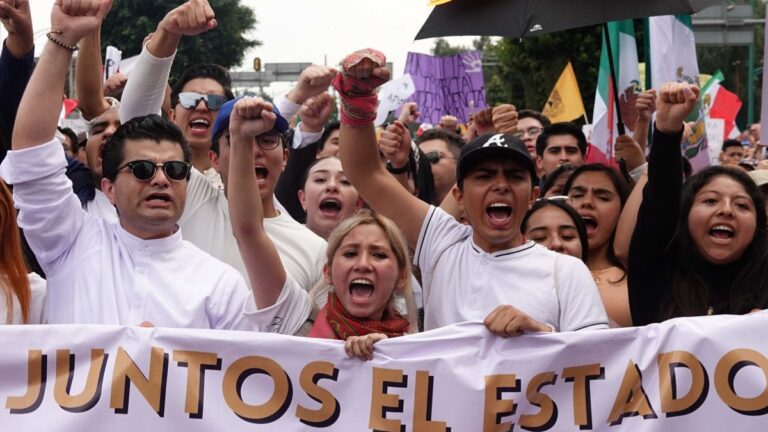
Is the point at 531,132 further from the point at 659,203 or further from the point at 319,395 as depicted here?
the point at 319,395

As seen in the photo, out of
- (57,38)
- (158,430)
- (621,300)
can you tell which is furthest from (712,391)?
(57,38)

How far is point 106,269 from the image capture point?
4137mm

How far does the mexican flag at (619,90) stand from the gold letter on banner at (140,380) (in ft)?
13.5

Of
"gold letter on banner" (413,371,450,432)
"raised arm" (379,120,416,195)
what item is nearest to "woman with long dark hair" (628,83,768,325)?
"gold letter on banner" (413,371,450,432)

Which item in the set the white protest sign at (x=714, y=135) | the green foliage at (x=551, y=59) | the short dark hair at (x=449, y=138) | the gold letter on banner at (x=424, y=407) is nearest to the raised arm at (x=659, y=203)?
the gold letter on banner at (x=424, y=407)

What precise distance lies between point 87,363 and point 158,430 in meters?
0.32

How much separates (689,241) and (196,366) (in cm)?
194

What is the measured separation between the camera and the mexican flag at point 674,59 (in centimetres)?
779

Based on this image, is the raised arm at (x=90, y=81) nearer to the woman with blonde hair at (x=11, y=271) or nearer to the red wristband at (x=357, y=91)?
the red wristband at (x=357, y=91)

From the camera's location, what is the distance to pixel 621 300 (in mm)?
5023

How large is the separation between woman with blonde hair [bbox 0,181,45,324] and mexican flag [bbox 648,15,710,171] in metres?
4.87

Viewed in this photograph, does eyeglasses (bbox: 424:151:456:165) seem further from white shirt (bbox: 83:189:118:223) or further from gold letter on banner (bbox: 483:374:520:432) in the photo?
gold letter on banner (bbox: 483:374:520:432)

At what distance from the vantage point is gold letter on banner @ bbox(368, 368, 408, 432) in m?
3.86

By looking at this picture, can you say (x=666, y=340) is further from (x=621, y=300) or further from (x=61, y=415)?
(x=61, y=415)
